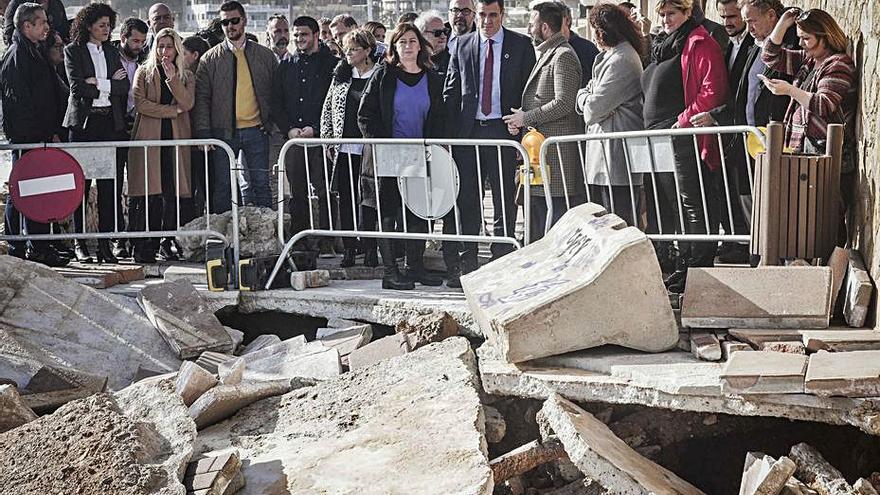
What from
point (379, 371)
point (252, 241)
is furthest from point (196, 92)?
point (379, 371)

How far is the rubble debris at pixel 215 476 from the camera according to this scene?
15.8ft

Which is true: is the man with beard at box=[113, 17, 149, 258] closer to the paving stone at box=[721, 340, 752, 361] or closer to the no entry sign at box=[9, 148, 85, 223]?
the no entry sign at box=[9, 148, 85, 223]

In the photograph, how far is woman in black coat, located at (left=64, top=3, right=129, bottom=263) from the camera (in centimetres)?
893

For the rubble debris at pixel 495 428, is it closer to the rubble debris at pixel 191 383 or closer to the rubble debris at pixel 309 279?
the rubble debris at pixel 191 383

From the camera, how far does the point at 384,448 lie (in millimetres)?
5414

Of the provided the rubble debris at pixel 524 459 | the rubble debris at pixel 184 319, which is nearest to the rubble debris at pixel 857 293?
the rubble debris at pixel 524 459

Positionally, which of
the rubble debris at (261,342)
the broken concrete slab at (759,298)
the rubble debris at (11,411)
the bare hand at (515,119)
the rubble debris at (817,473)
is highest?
the bare hand at (515,119)

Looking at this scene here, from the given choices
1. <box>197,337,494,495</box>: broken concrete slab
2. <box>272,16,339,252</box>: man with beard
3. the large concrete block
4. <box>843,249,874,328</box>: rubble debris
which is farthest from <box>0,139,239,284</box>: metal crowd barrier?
<box>843,249,874,328</box>: rubble debris

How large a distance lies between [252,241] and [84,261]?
154cm

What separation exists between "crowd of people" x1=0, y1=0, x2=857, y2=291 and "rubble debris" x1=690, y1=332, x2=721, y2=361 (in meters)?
1.22

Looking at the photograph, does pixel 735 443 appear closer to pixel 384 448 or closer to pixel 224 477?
pixel 384 448

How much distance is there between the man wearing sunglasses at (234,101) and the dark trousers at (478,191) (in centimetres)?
190

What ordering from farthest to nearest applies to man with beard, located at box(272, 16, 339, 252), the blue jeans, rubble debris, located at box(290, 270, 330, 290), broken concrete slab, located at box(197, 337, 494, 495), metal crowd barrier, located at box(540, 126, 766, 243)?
1. the blue jeans
2. man with beard, located at box(272, 16, 339, 252)
3. rubble debris, located at box(290, 270, 330, 290)
4. metal crowd barrier, located at box(540, 126, 766, 243)
5. broken concrete slab, located at box(197, 337, 494, 495)

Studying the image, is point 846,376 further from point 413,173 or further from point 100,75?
point 100,75
